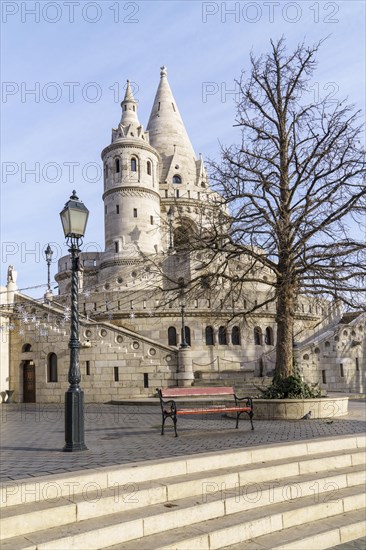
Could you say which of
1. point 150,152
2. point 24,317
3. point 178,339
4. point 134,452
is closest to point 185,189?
point 150,152

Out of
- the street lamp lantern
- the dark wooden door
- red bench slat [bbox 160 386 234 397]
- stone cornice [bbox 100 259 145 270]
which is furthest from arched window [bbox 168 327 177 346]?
the street lamp lantern

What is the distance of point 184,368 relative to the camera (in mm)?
22891

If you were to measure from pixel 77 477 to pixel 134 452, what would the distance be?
92.5 inches

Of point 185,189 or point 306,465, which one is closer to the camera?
point 306,465

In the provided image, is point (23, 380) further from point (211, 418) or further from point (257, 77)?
point (257, 77)

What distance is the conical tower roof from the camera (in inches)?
2206

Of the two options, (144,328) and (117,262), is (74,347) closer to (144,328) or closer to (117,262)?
(144,328)

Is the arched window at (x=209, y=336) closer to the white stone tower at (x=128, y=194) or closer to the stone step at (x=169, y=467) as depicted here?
the white stone tower at (x=128, y=194)

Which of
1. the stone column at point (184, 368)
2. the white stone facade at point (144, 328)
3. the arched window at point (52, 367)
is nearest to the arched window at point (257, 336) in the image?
the white stone facade at point (144, 328)

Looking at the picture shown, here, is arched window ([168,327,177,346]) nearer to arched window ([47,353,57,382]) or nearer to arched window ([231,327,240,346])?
arched window ([231,327,240,346])

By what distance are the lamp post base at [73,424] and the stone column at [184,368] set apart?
47.0 ft

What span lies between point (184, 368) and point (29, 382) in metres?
8.32

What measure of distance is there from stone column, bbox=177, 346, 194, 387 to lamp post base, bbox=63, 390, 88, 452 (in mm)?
14336

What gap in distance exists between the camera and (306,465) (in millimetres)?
7695
